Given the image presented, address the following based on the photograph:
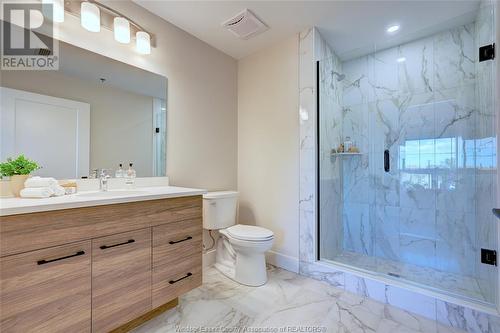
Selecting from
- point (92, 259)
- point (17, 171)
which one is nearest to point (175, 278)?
point (92, 259)

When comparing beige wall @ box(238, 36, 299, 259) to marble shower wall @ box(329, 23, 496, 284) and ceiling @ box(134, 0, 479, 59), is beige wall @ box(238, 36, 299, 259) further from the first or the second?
marble shower wall @ box(329, 23, 496, 284)

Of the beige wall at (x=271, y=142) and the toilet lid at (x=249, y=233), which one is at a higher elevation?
the beige wall at (x=271, y=142)

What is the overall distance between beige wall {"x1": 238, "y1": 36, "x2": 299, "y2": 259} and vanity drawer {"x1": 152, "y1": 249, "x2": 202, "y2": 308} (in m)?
1.00

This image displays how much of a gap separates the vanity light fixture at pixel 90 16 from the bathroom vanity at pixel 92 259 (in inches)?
45.4

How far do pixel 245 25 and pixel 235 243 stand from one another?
1.91m

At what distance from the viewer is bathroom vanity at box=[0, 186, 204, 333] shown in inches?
35.2

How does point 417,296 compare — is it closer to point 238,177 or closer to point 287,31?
point 238,177

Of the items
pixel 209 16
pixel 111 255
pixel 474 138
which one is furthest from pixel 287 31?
pixel 111 255

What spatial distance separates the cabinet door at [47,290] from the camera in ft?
2.86

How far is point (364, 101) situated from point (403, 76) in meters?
→ 0.41

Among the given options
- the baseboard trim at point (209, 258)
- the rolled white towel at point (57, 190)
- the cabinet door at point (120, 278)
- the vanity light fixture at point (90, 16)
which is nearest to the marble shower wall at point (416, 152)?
the baseboard trim at point (209, 258)
